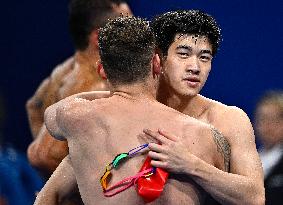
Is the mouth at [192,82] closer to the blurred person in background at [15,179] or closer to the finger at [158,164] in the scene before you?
the finger at [158,164]

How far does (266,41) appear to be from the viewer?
530 cm

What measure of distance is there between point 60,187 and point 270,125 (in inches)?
72.8

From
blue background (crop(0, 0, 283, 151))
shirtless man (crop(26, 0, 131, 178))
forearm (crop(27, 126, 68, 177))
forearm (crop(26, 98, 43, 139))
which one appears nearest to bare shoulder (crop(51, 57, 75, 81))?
shirtless man (crop(26, 0, 131, 178))

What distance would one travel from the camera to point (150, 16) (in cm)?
554

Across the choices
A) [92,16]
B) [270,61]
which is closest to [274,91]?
[270,61]

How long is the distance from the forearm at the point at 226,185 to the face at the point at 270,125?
1.91 meters

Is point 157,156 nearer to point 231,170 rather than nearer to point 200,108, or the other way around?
point 231,170

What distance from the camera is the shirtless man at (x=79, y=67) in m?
4.01

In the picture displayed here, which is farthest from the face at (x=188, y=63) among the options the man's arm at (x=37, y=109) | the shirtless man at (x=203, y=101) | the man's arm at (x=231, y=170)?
the man's arm at (x=37, y=109)

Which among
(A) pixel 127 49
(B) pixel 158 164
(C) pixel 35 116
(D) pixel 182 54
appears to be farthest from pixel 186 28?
(C) pixel 35 116

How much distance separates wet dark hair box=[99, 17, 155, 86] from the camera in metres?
2.65

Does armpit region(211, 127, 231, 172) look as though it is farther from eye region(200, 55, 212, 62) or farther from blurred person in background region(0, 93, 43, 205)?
blurred person in background region(0, 93, 43, 205)

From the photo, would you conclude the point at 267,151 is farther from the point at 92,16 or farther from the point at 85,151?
the point at 85,151

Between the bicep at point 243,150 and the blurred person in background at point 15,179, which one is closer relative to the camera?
the bicep at point 243,150
